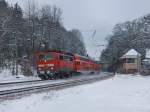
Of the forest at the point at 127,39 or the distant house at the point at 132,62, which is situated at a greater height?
the forest at the point at 127,39

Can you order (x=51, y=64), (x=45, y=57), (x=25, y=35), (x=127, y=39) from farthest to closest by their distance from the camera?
(x=127, y=39) < (x=25, y=35) < (x=45, y=57) < (x=51, y=64)

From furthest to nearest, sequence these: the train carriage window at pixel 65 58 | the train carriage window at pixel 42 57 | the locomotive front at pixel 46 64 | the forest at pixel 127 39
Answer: the forest at pixel 127 39 → the train carriage window at pixel 65 58 → the train carriage window at pixel 42 57 → the locomotive front at pixel 46 64

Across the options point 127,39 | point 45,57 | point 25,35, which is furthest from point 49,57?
point 127,39

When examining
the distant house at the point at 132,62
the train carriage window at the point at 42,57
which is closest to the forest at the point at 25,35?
the train carriage window at the point at 42,57

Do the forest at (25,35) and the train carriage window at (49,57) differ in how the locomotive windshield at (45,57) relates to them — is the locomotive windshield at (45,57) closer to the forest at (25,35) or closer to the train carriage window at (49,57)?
the train carriage window at (49,57)

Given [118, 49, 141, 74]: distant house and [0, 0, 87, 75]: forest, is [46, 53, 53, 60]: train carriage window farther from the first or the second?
[118, 49, 141, 74]: distant house

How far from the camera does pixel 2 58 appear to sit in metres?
50.7

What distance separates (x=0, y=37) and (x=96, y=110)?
34.1 m

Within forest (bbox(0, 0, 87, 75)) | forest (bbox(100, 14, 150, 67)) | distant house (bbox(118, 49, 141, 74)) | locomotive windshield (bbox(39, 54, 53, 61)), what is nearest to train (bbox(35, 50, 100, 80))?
locomotive windshield (bbox(39, 54, 53, 61))

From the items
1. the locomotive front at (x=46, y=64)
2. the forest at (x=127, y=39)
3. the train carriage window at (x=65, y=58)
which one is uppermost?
the forest at (x=127, y=39)

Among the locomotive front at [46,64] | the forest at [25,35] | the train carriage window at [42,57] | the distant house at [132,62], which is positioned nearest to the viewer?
the locomotive front at [46,64]

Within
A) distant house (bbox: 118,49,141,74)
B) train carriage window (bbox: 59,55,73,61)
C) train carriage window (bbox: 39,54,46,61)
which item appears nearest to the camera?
train carriage window (bbox: 39,54,46,61)

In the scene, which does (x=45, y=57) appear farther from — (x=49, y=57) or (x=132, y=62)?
(x=132, y=62)

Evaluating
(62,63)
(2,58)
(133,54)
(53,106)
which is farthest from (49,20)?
(53,106)
